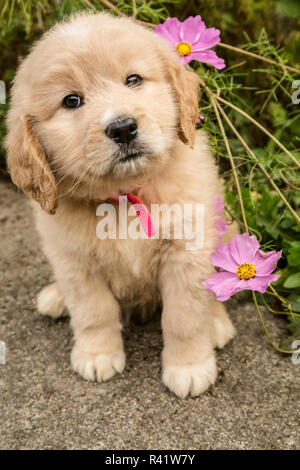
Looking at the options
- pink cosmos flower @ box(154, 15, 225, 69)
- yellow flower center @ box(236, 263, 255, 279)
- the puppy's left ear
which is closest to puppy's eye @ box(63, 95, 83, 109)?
the puppy's left ear

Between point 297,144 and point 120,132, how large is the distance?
80.1 inches

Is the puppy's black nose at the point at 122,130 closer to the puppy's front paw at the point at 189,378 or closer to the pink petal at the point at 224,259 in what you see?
the pink petal at the point at 224,259

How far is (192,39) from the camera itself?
2.46 m

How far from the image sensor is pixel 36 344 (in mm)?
2689

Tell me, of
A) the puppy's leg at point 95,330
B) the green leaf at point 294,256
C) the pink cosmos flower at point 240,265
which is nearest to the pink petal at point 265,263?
the pink cosmos flower at point 240,265

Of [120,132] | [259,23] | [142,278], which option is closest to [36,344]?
[142,278]

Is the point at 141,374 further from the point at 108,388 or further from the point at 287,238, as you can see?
the point at 287,238

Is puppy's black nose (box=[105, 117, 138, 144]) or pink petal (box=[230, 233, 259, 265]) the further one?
pink petal (box=[230, 233, 259, 265])

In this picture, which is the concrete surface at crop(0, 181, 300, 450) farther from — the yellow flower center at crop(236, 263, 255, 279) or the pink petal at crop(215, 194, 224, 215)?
the pink petal at crop(215, 194, 224, 215)

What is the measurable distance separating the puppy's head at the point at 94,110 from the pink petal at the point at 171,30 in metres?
0.33

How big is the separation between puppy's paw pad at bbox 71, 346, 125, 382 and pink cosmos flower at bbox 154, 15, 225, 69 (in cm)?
143

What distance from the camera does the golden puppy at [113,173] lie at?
1911 millimetres

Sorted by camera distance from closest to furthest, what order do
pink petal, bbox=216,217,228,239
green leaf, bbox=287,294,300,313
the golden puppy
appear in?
the golden puppy, pink petal, bbox=216,217,228,239, green leaf, bbox=287,294,300,313

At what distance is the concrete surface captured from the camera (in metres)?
2.12
